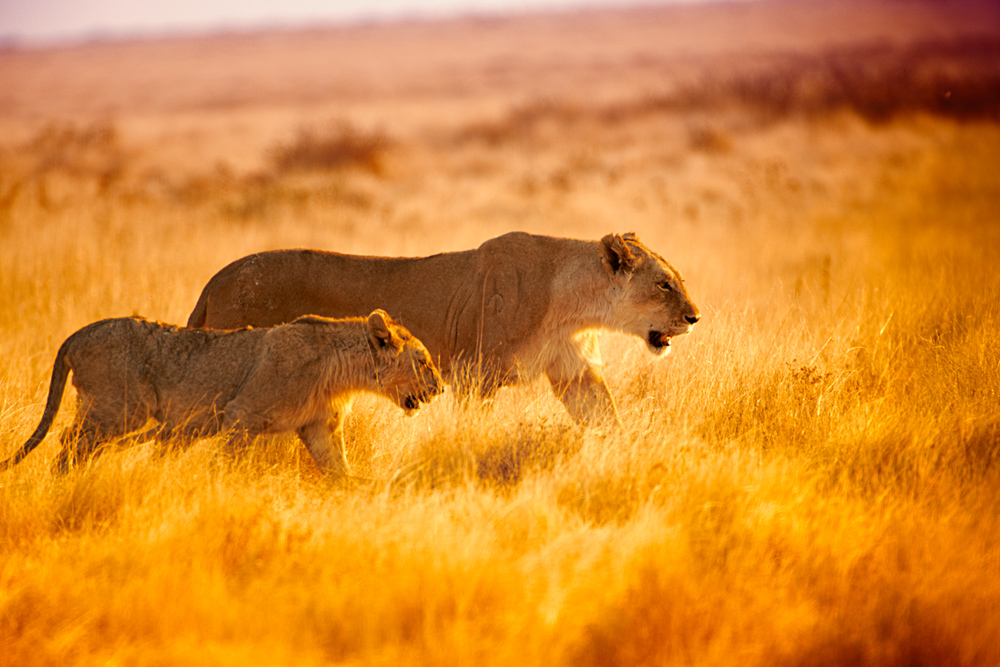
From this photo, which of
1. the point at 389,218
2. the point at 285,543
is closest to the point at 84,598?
the point at 285,543

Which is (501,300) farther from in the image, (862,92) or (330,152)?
(862,92)

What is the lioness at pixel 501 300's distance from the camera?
20.2ft

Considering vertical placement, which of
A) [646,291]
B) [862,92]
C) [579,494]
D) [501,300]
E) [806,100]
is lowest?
[579,494]

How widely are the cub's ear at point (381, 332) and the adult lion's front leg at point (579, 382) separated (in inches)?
58.8

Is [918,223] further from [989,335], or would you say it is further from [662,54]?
[662,54]

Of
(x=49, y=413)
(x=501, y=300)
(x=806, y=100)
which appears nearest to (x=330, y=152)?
(x=806, y=100)

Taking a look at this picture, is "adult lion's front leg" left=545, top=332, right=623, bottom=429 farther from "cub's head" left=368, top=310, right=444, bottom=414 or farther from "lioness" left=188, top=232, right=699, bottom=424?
"cub's head" left=368, top=310, right=444, bottom=414

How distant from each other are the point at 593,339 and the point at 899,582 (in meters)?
2.96

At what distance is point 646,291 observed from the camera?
6.15 meters

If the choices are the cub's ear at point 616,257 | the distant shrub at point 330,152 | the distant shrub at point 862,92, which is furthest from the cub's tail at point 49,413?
the distant shrub at point 862,92

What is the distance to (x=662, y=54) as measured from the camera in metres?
93.6

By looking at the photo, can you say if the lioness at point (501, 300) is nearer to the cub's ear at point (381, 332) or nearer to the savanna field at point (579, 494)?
the savanna field at point (579, 494)

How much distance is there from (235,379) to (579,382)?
2341 millimetres

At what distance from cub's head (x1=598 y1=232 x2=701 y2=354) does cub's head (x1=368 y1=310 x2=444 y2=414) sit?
1.62m
